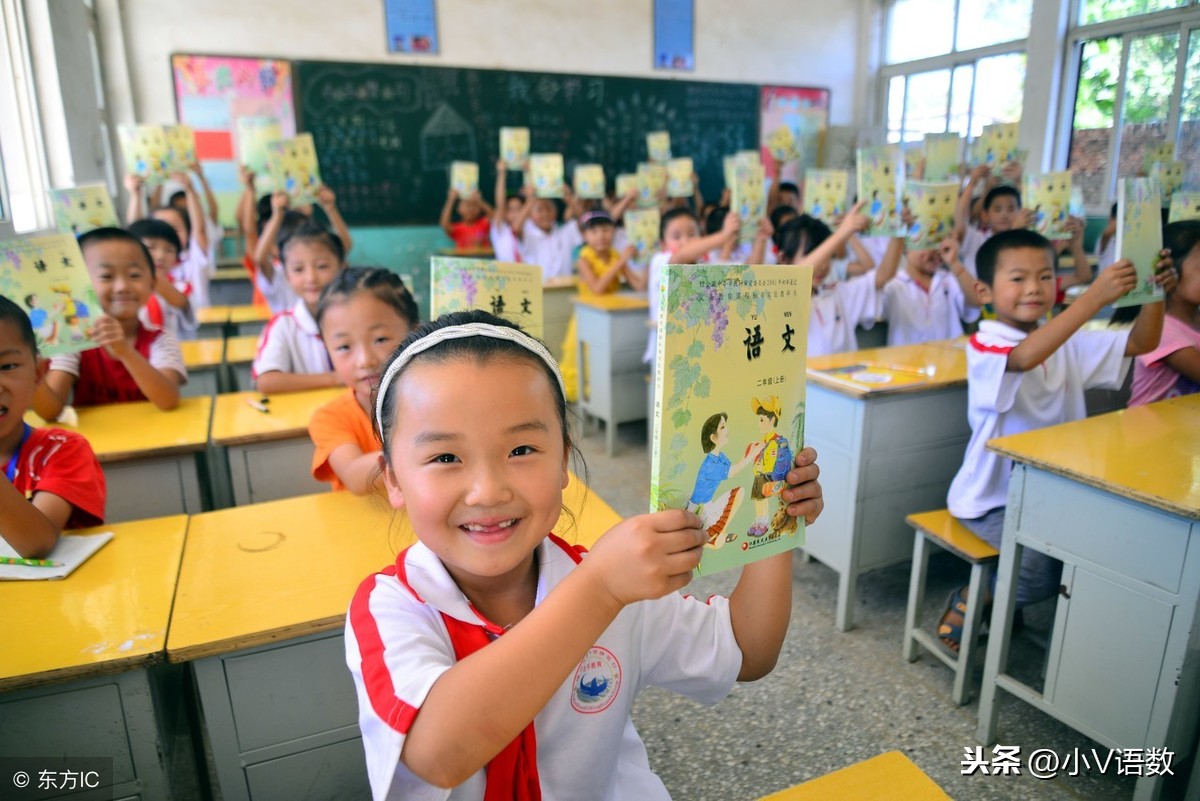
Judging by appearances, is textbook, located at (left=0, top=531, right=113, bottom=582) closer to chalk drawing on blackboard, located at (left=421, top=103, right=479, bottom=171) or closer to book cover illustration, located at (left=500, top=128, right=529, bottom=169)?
book cover illustration, located at (left=500, top=128, right=529, bottom=169)

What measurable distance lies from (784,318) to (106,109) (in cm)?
636

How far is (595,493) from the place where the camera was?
97.3 inches

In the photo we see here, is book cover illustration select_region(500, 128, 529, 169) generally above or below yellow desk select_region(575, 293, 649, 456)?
above

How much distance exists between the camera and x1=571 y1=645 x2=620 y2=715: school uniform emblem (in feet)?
2.77

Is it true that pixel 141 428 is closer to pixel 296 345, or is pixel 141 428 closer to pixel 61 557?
pixel 296 345

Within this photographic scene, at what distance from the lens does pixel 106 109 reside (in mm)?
5387

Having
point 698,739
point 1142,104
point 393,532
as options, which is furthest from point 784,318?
point 1142,104

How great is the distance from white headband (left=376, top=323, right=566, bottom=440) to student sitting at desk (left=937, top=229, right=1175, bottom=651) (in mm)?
1552

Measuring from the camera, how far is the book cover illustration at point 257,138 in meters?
3.50

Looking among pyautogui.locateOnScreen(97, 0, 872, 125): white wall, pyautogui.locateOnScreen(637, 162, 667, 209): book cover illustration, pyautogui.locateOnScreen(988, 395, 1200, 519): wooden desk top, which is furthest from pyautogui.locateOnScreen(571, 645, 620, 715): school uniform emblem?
pyautogui.locateOnScreen(97, 0, 872, 125): white wall

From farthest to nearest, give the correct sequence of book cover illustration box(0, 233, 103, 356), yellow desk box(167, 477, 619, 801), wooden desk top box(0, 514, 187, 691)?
book cover illustration box(0, 233, 103, 356), yellow desk box(167, 477, 619, 801), wooden desk top box(0, 514, 187, 691)

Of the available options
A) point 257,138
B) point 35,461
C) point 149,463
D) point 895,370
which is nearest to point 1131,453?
point 895,370

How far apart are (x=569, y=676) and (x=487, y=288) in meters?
1.09

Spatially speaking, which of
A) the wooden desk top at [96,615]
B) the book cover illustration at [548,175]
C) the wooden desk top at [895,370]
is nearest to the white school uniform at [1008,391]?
the wooden desk top at [895,370]
